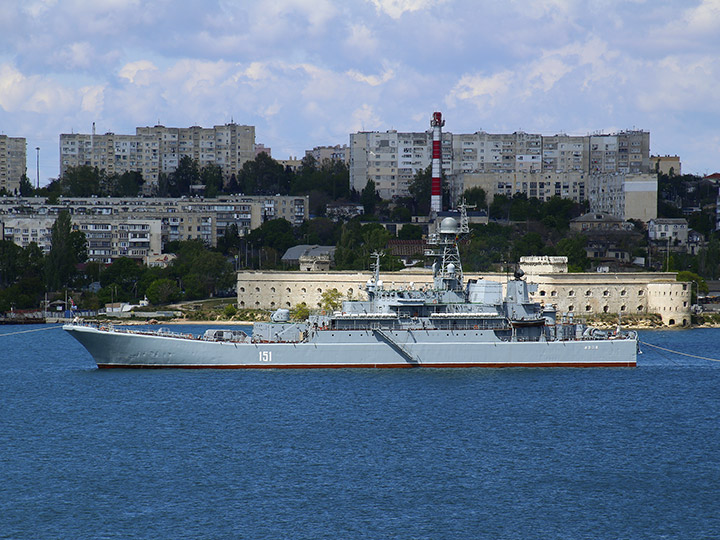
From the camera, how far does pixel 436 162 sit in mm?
113250

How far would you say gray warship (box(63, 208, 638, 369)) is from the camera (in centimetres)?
4772

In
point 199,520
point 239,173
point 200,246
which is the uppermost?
point 239,173

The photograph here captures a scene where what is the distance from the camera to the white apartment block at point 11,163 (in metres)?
157

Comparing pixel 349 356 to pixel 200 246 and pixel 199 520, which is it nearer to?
pixel 199 520

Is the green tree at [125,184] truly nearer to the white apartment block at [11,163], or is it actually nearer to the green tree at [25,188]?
the green tree at [25,188]

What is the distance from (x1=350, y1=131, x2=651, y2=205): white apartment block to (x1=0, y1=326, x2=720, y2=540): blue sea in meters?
93.1

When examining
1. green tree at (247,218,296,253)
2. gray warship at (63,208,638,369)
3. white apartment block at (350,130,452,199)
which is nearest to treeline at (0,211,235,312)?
green tree at (247,218,296,253)

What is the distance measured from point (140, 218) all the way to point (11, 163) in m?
52.3

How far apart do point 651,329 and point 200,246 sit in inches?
1713

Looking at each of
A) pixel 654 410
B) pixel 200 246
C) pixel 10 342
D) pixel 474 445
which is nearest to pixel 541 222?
pixel 200 246

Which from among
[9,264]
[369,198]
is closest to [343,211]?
[369,198]

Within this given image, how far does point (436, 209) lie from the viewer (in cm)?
11488

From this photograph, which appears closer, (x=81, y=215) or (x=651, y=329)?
(x=651, y=329)

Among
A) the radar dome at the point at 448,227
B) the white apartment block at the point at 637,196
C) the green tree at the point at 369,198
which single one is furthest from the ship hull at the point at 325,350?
the green tree at the point at 369,198
